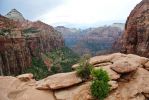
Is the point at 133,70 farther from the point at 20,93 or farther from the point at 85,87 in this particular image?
the point at 20,93

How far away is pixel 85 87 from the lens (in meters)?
23.9

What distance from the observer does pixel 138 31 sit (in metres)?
83.8

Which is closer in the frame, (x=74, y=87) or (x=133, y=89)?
(x=133, y=89)

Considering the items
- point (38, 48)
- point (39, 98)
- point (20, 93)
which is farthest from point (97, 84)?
point (38, 48)

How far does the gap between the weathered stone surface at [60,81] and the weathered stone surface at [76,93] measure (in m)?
0.45

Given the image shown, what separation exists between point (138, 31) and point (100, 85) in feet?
206

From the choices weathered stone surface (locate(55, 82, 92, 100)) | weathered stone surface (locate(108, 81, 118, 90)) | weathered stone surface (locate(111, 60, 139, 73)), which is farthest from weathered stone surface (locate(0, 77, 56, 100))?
weathered stone surface (locate(111, 60, 139, 73))

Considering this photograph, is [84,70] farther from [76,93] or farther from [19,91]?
[19,91]

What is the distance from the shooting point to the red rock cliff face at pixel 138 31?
8025 centimetres

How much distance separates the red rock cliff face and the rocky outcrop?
170 ft

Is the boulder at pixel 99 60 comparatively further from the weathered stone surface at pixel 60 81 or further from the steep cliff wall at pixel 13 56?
the steep cliff wall at pixel 13 56

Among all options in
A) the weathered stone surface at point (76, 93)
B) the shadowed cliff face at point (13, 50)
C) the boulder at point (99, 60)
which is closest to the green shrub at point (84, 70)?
the weathered stone surface at point (76, 93)

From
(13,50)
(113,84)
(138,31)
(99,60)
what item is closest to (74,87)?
(113,84)

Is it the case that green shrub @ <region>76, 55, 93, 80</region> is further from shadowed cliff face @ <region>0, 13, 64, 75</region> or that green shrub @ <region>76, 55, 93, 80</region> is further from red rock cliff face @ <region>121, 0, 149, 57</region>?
shadowed cliff face @ <region>0, 13, 64, 75</region>
